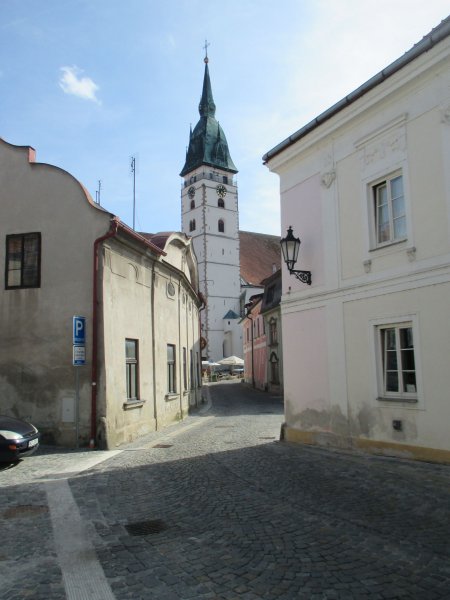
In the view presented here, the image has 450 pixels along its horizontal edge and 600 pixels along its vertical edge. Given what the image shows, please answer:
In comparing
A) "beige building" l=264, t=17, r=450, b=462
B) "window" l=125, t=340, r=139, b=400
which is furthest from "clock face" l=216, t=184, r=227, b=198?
"beige building" l=264, t=17, r=450, b=462

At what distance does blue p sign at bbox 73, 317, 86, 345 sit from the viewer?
38.9ft

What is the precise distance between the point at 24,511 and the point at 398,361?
6.68 meters

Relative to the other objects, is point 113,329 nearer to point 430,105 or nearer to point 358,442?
point 358,442

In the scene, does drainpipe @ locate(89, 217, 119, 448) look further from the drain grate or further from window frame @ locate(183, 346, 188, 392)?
window frame @ locate(183, 346, 188, 392)

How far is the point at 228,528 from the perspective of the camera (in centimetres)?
587

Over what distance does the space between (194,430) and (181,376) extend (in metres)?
4.15

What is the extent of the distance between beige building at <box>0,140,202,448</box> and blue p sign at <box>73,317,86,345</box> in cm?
11

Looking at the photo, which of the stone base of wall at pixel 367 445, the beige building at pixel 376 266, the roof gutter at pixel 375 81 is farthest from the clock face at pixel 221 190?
the stone base of wall at pixel 367 445

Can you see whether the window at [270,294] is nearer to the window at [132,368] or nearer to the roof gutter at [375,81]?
the window at [132,368]

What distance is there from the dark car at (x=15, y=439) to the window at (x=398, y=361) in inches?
275

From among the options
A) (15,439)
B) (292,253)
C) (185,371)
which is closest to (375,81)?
(292,253)

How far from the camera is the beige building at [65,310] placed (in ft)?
40.0

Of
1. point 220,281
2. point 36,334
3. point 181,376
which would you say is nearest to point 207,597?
point 36,334

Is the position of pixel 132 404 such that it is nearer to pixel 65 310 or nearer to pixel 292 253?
pixel 65 310
